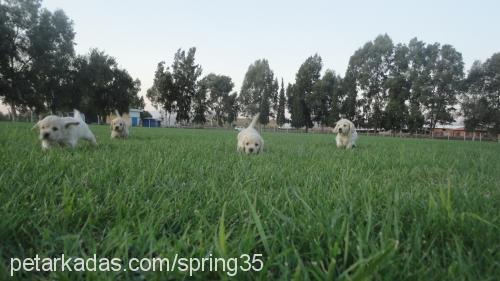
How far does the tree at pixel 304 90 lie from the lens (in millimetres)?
58688

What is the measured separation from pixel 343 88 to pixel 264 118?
18.2m

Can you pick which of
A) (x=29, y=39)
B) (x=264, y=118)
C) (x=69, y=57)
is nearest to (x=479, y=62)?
(x=264, y=118)

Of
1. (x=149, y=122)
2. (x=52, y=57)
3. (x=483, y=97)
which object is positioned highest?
(x=52, y=57)

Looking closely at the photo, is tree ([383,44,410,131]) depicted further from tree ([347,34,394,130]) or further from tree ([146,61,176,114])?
tree ([146,61,176,114])

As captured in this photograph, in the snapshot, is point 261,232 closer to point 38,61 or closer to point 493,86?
point 38,61

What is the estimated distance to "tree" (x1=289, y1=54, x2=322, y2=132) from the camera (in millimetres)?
58688

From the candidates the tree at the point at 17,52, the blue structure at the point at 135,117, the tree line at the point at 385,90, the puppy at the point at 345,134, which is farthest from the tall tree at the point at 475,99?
the blue structure at the point at 135,117

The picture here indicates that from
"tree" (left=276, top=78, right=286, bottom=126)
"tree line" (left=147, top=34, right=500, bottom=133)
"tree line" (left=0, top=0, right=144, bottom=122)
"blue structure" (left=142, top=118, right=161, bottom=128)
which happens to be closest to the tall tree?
"tree line" (left=147, top=34, right=500, bottom=133)

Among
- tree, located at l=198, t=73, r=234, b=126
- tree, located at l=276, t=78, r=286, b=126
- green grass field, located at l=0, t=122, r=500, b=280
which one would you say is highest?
tree, located at l=198, t=73, r=234, b=126

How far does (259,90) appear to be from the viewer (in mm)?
67375

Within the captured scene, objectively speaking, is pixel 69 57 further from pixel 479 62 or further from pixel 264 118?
pixel 479 62

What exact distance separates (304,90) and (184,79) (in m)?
25.1

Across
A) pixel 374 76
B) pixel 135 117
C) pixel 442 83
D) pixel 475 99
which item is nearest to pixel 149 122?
pixel 135 117

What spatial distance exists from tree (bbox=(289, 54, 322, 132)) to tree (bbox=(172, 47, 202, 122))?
70.1 ft
